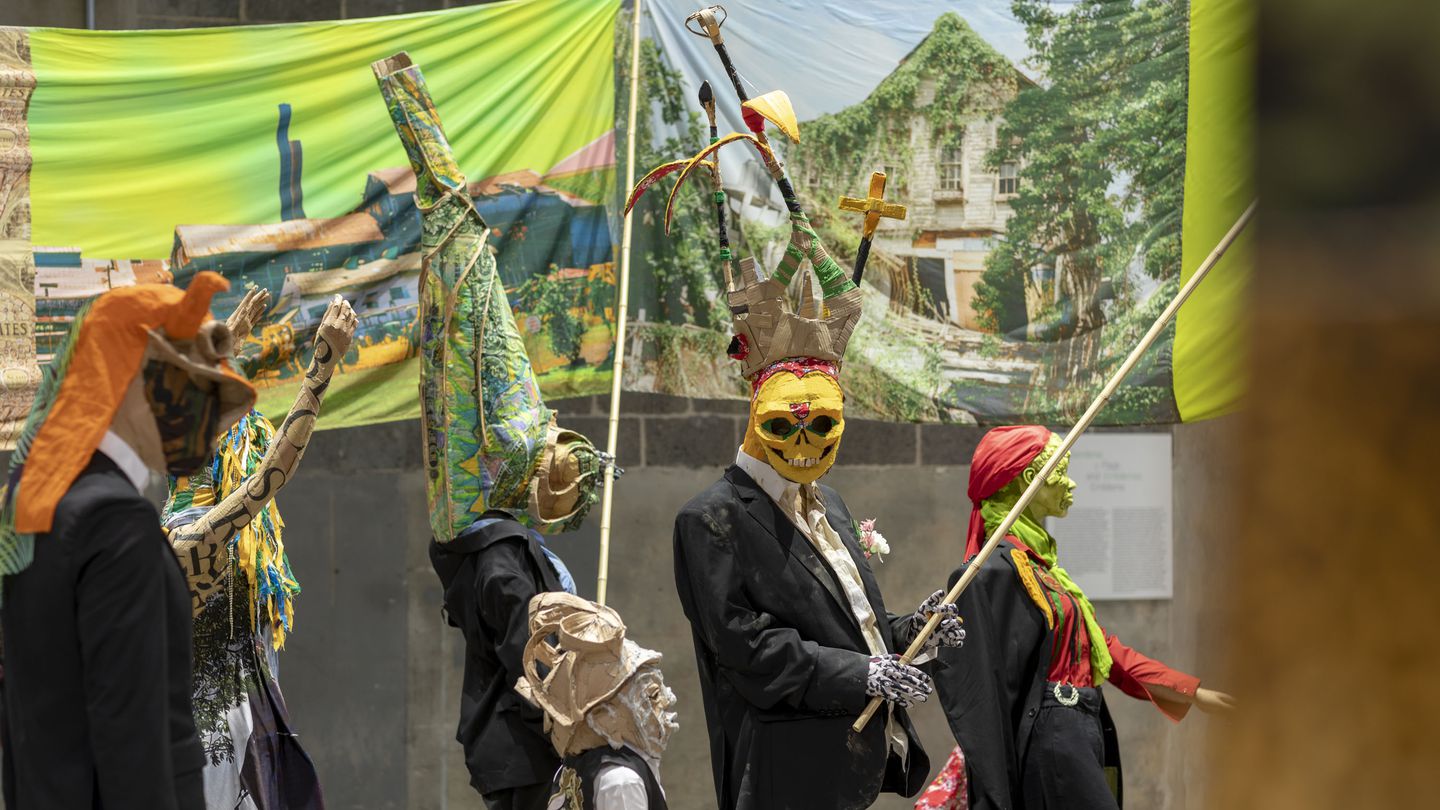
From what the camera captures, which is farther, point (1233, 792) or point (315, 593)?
point (315, 593)

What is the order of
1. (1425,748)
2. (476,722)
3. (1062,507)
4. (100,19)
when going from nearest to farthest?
(1425,748) → (476,722) → (1062,507) → (100,19)

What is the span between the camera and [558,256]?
5871 millimetres

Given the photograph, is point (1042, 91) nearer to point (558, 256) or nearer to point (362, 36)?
point (558, 256)

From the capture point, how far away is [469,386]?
15.2 feet

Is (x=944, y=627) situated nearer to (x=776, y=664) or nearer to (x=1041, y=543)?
(x=776, y=664)

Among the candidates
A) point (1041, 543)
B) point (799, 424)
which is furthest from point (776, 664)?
point (1041, 543)

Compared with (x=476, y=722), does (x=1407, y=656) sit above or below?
above

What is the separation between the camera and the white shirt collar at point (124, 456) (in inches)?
95.3

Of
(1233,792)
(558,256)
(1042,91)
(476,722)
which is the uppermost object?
(1042,91)

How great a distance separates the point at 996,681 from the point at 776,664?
1034 millimetres

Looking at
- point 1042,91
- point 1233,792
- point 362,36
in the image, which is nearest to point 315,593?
point 362,36

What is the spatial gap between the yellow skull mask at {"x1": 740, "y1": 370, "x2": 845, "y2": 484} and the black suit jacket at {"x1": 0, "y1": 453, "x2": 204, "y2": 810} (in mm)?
2133

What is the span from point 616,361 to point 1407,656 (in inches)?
188

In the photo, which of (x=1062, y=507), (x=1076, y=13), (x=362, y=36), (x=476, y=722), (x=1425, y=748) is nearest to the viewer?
(x=1425, y=748)
